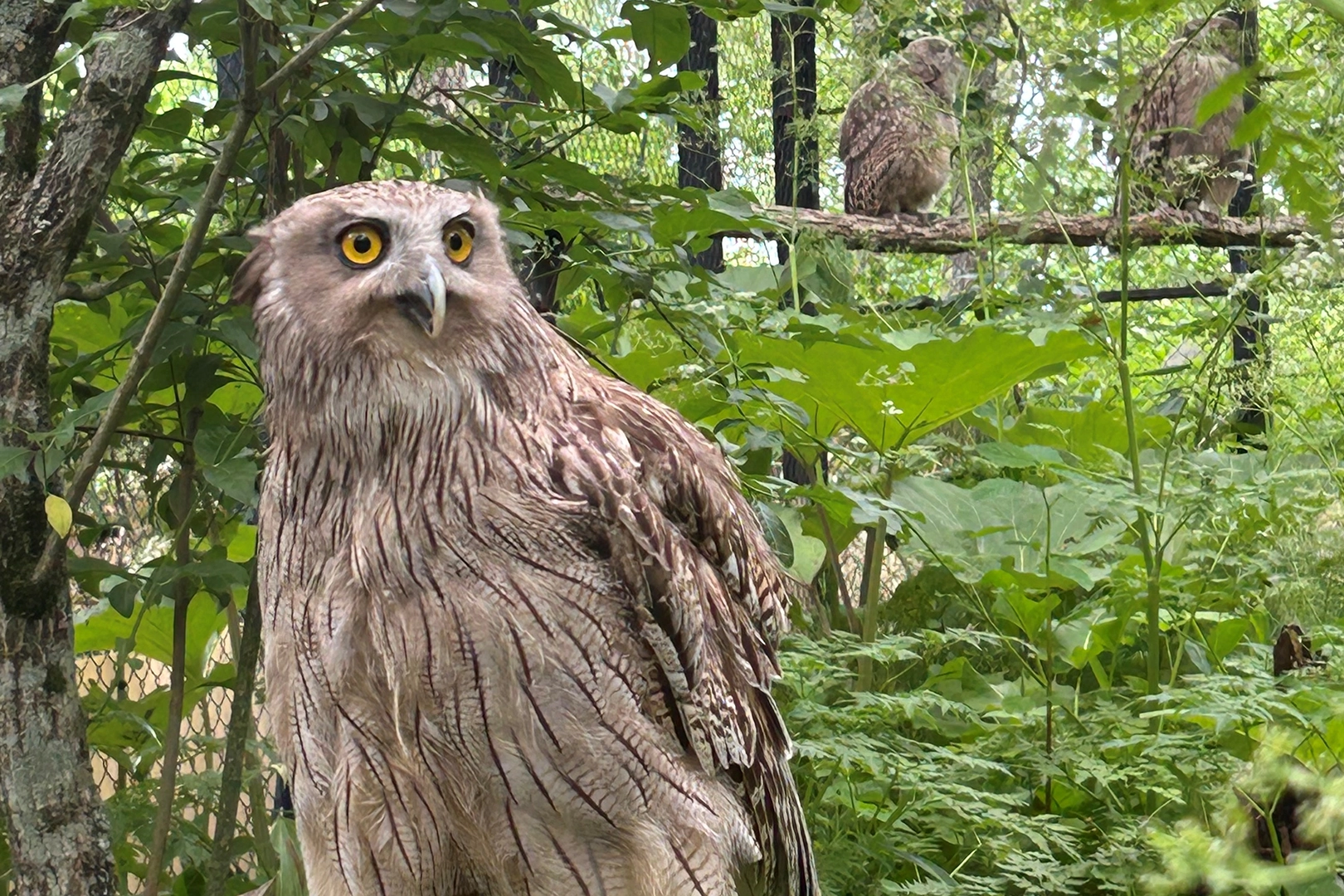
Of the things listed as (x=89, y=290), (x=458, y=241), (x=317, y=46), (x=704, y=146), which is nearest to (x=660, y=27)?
(x=317, y=46)

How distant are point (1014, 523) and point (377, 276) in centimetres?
Answer: 189

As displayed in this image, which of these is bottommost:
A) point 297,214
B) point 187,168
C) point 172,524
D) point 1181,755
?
point 1181,755

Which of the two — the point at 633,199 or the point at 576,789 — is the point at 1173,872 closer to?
the point at 576,789

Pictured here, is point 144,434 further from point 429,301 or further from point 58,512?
point 429,301

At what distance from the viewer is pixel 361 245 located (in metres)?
1.49

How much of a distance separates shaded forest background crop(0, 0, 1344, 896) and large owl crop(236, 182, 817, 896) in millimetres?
326

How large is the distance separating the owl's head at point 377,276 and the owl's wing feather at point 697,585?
0.21 meters

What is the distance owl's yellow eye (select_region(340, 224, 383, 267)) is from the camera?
58.2 inches

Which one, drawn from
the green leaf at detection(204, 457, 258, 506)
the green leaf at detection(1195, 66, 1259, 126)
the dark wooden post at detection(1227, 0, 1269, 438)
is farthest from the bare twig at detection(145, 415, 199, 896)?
the green leaf at detection(1195, 66, 1259, 126)

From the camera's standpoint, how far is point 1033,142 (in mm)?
2088

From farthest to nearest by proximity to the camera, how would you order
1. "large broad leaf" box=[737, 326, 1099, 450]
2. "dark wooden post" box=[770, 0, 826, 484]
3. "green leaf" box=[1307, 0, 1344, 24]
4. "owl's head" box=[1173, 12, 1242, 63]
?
"dark wooden post" box=[770, 0, 826, 484] < "large broad leaf" box=[737, 326, 1099, 450] < "owl's head" box=[1173, 12, 1242, 63] < "green leaf" box=[1307, 0, 1344, 24]

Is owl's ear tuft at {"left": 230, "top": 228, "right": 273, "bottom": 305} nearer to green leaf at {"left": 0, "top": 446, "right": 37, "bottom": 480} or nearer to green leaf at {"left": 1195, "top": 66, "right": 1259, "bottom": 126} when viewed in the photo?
green leaf at {"left": 0, "top": 446, "right": 37, "bottom": 480}

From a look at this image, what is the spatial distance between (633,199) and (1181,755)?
1400mm

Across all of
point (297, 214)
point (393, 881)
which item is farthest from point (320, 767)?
point (297, 214)
